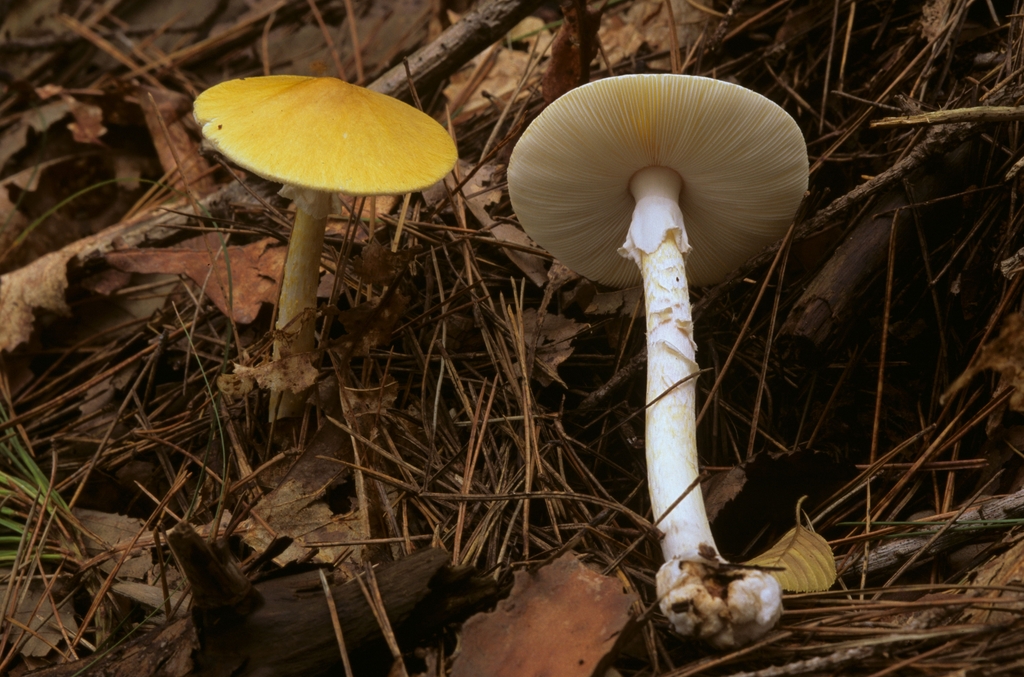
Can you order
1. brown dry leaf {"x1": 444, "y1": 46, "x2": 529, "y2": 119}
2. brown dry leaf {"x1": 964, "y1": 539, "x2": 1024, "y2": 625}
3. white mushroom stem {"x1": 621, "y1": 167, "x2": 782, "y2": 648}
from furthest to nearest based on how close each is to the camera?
1. brown dry leaf {"x1": 444, "y1": 46, "x2": 529, "y2": 119}
2. white mushroom stem {"x1": 621, "y1": 167, "x2": 782, "y2": 648}
3. brown dry leaf {"x1": 964, "y1": 539, "x2": 1024, "y2": 625}

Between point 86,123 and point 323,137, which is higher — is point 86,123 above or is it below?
below

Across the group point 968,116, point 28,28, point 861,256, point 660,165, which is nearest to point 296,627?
point 660,165

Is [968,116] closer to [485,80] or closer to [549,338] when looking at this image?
[549,338]

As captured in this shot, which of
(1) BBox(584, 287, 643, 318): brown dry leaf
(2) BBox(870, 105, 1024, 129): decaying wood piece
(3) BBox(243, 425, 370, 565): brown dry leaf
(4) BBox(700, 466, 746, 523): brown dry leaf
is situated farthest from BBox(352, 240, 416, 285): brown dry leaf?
(2) BBox(870, 105, 1024, 129): decaying wood piece

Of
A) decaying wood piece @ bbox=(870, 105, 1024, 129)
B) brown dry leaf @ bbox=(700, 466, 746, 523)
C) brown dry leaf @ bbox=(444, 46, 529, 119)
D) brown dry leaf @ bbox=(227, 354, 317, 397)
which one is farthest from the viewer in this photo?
brown dry leaf @ bbox=(444, 46, 529, 119)

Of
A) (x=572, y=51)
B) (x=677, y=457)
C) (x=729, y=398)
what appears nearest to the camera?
(x=677, y=457)

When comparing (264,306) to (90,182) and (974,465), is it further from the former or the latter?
(974,465)

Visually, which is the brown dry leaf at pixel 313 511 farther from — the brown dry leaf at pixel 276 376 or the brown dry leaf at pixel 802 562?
the brown dry leaf at pixel 802 562

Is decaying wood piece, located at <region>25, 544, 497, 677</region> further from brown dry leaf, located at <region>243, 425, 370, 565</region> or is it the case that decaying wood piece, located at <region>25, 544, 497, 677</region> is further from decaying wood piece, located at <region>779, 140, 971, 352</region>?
decaying wood piece, located at <region>779, 140, 971, 352</region>
